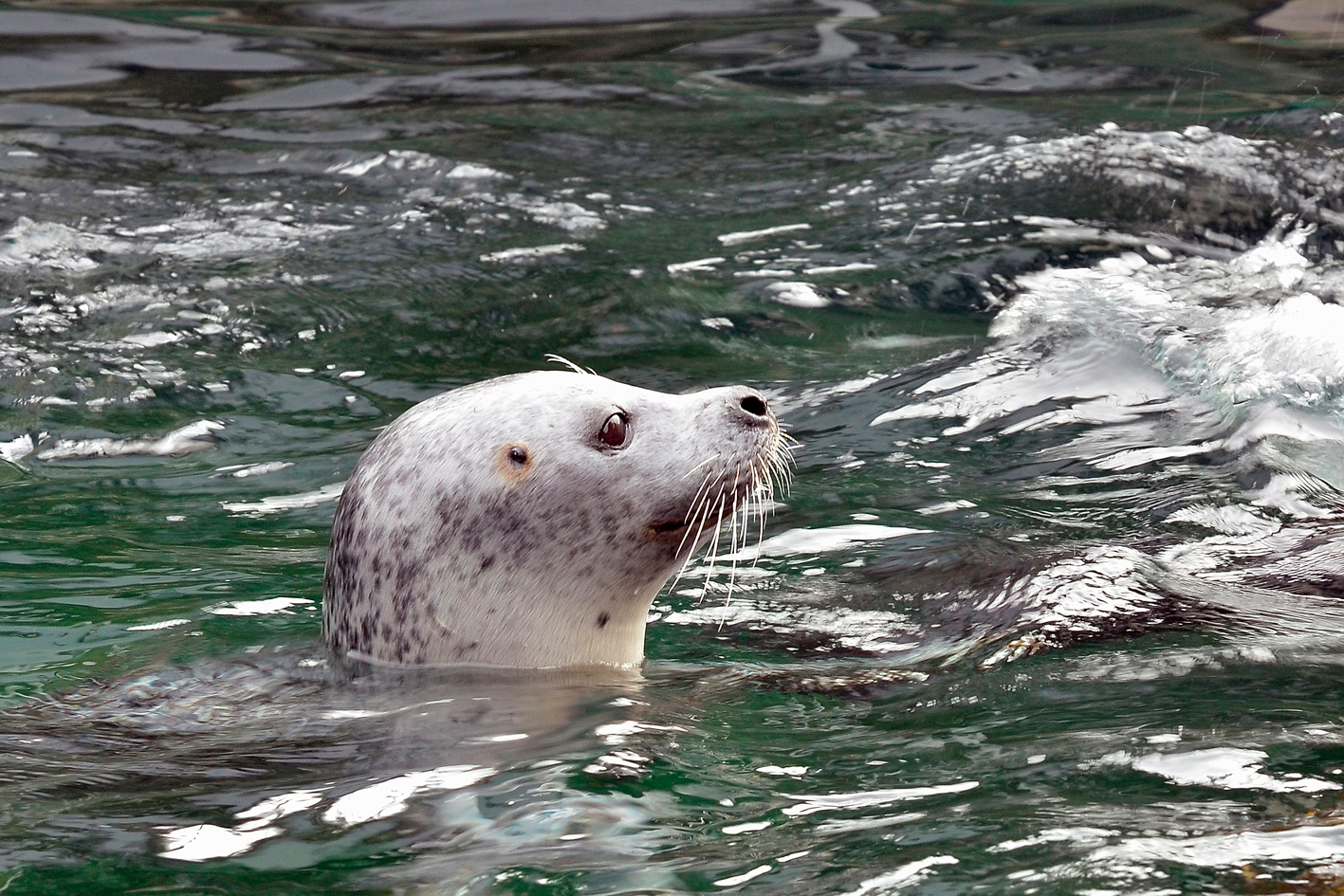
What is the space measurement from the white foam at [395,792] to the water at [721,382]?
0.04ft

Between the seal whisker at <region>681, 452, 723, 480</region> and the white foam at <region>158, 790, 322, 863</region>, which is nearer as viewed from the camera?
Answer: the white foam at <region>158, 790, 322, 863</region>

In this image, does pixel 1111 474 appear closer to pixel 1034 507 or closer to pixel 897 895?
pixel 1034 507

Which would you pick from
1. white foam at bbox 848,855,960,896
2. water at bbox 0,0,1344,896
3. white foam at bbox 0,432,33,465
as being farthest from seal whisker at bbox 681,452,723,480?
white foam at bbox 0,432,33,465

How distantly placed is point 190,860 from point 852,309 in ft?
17.3

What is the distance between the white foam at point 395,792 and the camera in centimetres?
326

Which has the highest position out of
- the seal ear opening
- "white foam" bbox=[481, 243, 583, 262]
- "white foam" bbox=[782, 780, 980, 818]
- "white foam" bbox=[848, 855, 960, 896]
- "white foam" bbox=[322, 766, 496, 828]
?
"white foam" bbox=[481, 243, 583, 262]

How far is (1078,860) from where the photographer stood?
8.68 feet

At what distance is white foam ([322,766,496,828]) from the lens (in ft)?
10.7

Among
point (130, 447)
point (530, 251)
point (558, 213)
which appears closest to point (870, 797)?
point (130, 447)

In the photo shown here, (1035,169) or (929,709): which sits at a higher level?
(1035,169)

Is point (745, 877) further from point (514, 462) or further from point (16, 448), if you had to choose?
point (16, 448)

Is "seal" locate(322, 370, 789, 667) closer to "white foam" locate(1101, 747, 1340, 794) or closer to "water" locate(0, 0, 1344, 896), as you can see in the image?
"water" locate(0, 0, 1344, 896)

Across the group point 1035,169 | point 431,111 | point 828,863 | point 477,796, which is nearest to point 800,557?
point 477,796

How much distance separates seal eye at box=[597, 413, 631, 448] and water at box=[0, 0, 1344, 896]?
0.61 meters
